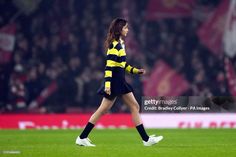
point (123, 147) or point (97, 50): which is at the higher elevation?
point (97, 50)

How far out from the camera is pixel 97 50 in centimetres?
2989

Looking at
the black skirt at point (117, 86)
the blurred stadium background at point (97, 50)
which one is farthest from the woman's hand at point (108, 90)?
the blurred stadium background at point (97, 50)

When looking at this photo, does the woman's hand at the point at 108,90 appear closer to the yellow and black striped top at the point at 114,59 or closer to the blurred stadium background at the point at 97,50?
A: the yellow and black striped top at the point at 114,59

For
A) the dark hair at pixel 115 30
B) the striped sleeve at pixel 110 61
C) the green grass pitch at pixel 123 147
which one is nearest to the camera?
the green grass pitch at pixel 123 147

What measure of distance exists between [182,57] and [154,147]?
51.1 feet

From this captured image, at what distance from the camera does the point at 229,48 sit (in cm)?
2980

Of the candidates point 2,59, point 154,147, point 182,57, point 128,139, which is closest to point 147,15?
point 182,57

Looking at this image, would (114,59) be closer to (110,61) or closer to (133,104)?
(110,61)

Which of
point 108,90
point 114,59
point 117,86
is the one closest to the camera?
point 108,90

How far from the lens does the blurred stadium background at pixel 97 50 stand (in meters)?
27.5

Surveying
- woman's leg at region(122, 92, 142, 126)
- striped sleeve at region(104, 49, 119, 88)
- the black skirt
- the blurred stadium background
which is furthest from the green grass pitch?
the blurred stadium background

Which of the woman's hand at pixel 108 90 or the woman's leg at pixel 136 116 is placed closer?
the woman's hand at pixel 108 90

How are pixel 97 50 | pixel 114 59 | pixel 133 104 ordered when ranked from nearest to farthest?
1. pixel 114 59
2. pixel 133 104
3. pixel 97 50

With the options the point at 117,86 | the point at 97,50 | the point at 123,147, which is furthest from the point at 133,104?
the point at 97,50
